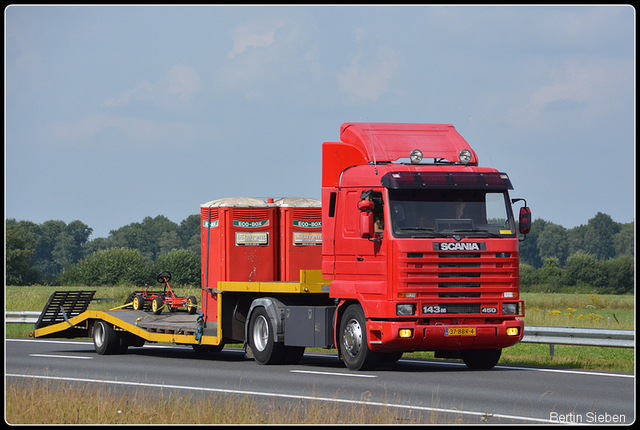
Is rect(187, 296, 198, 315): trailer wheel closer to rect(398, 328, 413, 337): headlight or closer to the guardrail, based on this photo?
rect(398, 328, 413, 337): headlight

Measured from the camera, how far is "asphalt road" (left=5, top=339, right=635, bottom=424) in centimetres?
1124

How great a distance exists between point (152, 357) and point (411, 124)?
25.0 ft

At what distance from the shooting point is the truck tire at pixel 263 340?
17594 millimetres

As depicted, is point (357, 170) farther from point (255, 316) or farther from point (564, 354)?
point (564, 354)

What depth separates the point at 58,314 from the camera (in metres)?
21.7

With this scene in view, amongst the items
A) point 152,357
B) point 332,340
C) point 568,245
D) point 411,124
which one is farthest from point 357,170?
point 568,245

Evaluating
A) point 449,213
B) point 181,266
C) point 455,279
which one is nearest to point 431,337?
point 455,279

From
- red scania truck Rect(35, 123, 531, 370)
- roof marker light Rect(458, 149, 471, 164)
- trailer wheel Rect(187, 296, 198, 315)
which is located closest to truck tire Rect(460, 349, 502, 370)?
red scania truck Rect(35, 123, 531, 370)

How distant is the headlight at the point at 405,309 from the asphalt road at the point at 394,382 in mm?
1043

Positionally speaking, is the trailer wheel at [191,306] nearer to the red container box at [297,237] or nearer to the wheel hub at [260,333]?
the red container box at [297,237]

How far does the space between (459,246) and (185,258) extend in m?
80.1

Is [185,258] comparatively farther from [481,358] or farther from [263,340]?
[481,358]

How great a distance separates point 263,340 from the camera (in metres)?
18.0

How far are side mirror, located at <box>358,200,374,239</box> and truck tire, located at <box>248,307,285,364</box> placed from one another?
10.5 feet
